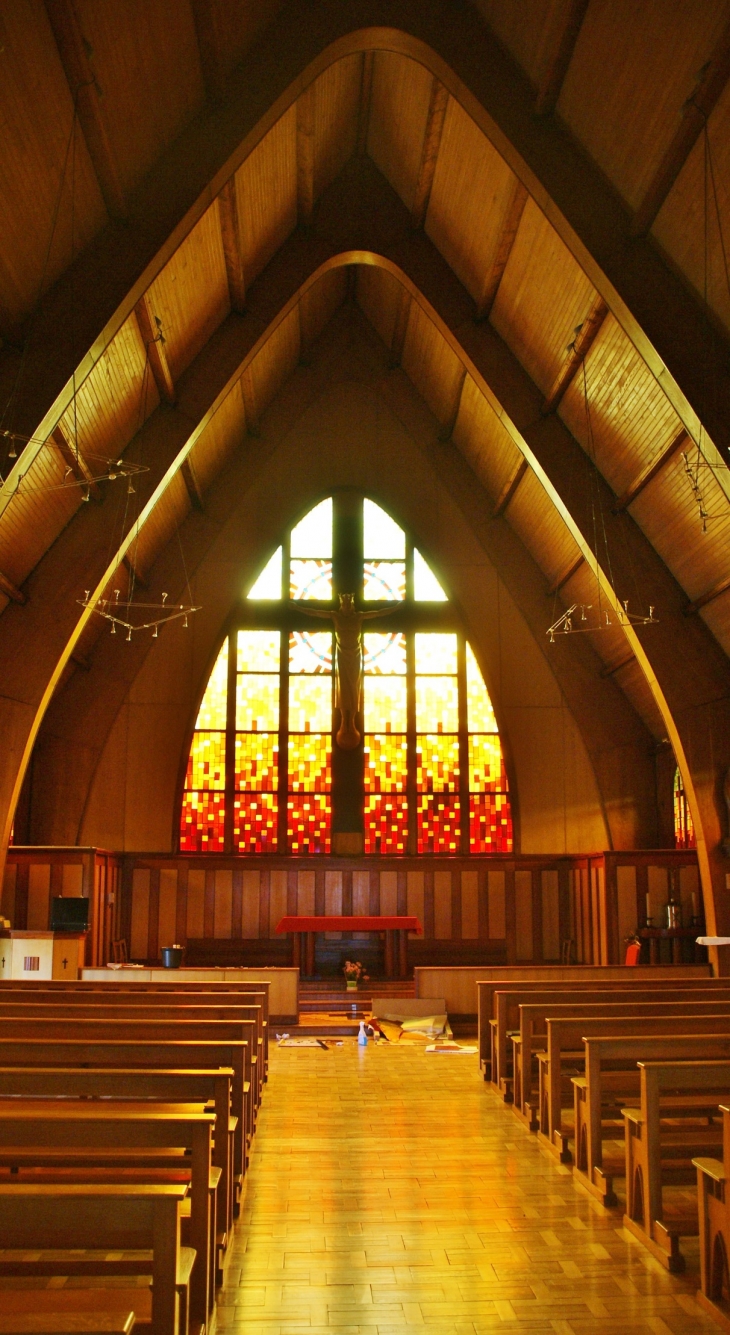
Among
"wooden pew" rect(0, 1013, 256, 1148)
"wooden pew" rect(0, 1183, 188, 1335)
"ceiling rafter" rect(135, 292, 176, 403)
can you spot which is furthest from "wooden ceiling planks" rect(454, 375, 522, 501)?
"wooden pew" rect(0, 1183, 188, 1335)

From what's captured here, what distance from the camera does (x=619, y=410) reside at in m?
10.3

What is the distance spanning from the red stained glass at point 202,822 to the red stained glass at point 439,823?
2502mm

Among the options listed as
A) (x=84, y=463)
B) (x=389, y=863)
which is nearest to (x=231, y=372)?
(x=84, y=463)

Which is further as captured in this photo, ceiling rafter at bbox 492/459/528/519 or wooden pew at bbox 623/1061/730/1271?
ceiling rafter at bbox 492/459/528/519

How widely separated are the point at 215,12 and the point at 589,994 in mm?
7339

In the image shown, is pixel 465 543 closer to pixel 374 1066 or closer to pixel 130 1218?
pixel 374 1066

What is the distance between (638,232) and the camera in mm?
8398

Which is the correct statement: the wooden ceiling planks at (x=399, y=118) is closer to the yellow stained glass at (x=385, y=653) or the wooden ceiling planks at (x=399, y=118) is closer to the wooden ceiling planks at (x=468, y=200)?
the wooden ceiling planks at (x=468, y=200)

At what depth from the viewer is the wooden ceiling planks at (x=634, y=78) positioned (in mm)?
7074

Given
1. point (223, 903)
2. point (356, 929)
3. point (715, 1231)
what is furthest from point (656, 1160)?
point (223, 903)

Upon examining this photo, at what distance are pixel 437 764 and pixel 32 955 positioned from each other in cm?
585

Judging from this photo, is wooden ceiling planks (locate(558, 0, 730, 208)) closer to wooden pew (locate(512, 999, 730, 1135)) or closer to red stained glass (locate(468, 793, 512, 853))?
wooden pew (locate(512, 999, 730, 1135))

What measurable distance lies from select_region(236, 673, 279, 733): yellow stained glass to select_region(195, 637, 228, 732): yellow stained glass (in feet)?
0.58

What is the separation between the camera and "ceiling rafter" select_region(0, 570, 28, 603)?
1019 cm
